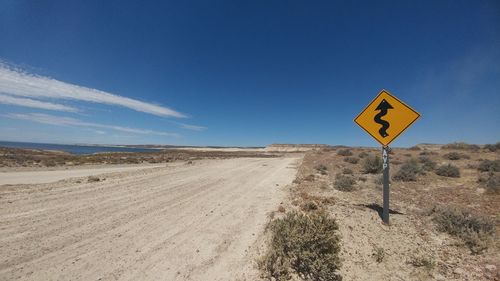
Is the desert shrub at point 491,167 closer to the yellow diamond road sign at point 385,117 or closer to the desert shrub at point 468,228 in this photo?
the desert shrub at point 468,228

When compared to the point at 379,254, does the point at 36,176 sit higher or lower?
lower

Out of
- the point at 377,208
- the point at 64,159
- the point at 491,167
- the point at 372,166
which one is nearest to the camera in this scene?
the point at 377,208

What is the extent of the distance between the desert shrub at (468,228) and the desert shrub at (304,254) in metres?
3.35

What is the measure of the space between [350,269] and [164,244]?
381cm

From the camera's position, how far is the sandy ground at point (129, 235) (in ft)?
14.8

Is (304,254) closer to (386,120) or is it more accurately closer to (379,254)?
(379,254)

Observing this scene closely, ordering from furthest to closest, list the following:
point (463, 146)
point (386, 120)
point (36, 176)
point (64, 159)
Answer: point (64, 159) < point (463, 146) < point (36, 176) < point (386, 120)

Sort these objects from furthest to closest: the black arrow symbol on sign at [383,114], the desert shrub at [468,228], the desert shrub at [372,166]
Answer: the desert shrub at [372,166], the black arrow symbol on sign at [383,114], the desert shrub at [468,228]

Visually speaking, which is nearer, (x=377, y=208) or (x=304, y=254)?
(x=304, y=254)

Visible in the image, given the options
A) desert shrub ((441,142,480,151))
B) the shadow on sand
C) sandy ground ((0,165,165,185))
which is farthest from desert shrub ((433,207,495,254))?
desert shrub ((441,142,480,151))

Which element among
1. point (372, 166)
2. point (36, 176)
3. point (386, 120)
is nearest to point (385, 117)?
point (386, 120)

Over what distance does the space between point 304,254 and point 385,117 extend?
4.70 metres

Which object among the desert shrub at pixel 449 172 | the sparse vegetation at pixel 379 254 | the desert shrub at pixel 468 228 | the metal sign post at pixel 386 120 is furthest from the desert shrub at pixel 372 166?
the sparse vegetation at pixel 379 254

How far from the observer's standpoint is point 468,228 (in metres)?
6.22
